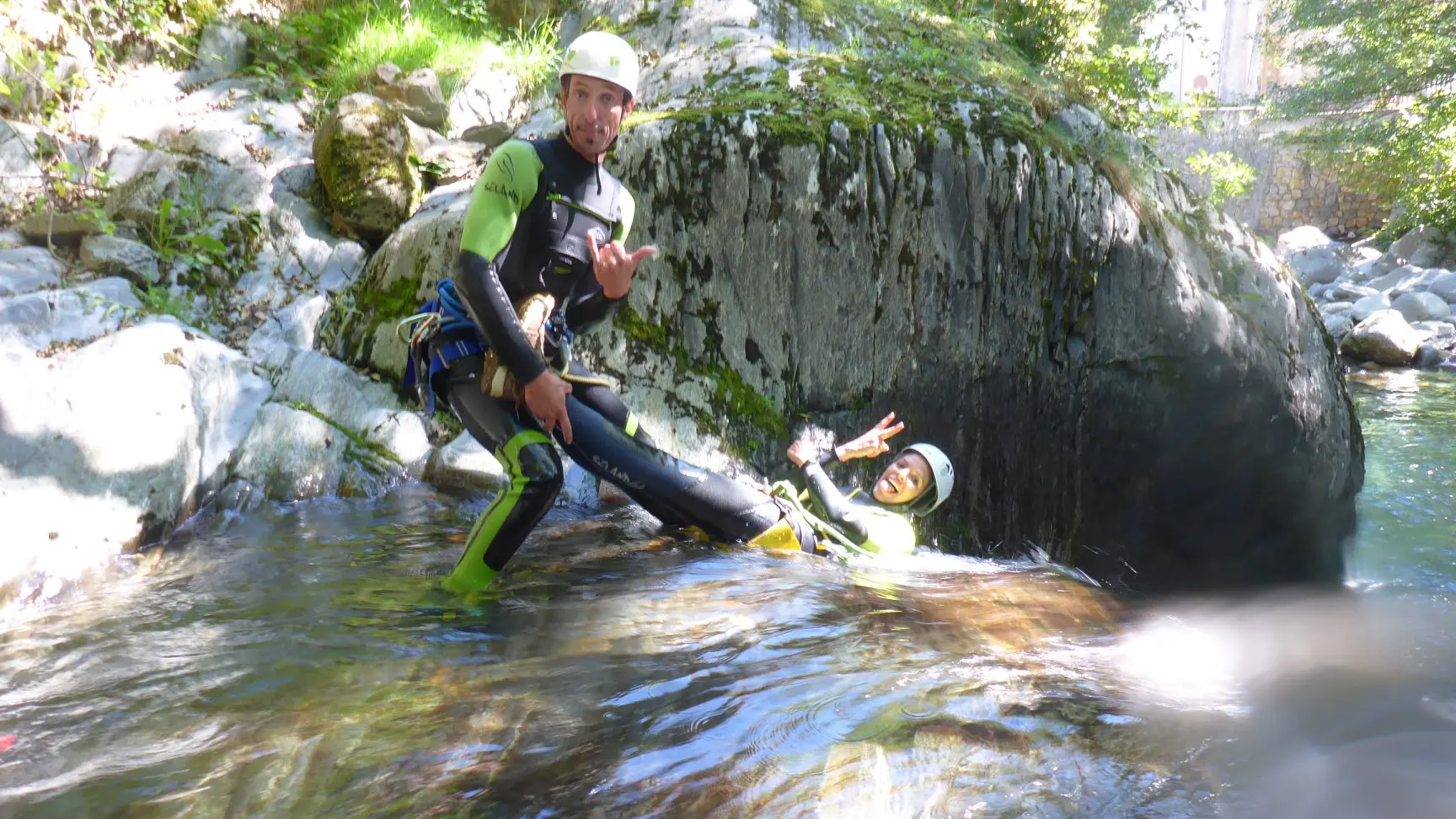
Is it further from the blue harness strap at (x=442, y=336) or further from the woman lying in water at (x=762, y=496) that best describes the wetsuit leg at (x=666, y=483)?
the blue harness strap at (x=442, y=336)

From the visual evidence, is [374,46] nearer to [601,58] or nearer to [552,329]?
[601,58]

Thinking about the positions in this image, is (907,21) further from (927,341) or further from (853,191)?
(927,341)

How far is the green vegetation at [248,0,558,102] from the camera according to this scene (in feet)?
21.1

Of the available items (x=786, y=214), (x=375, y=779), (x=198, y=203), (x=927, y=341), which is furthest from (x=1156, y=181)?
(x=198, y=203)

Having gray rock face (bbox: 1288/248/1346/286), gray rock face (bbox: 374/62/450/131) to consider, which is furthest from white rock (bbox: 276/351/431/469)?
gray rock face (bbox: 1288/248/1346/286)

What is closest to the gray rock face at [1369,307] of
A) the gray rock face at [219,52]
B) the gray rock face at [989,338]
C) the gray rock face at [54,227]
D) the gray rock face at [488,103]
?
the gray rock face at [989,338]

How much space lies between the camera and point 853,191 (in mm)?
5031

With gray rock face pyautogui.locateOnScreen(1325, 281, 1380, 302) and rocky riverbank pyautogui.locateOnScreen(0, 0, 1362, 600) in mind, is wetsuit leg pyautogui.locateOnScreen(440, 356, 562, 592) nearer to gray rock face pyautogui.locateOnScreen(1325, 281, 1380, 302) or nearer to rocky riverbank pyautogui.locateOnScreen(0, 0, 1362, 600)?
rocky riverbank pyautogui.locateOnScreen(0, 0, 1362, 600)

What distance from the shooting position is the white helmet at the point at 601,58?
3.13 meters

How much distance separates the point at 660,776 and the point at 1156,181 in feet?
18.1

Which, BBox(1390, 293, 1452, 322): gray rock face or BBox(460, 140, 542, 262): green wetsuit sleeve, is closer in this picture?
BBox(460, 140, 542, 262): green wetsuit sleeve

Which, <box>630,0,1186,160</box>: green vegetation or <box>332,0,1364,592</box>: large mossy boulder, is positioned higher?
<box>630,0,1186,160</box>: green vegetation

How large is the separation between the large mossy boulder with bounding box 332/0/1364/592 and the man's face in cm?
160

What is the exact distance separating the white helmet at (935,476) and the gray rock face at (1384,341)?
12.5 metres
